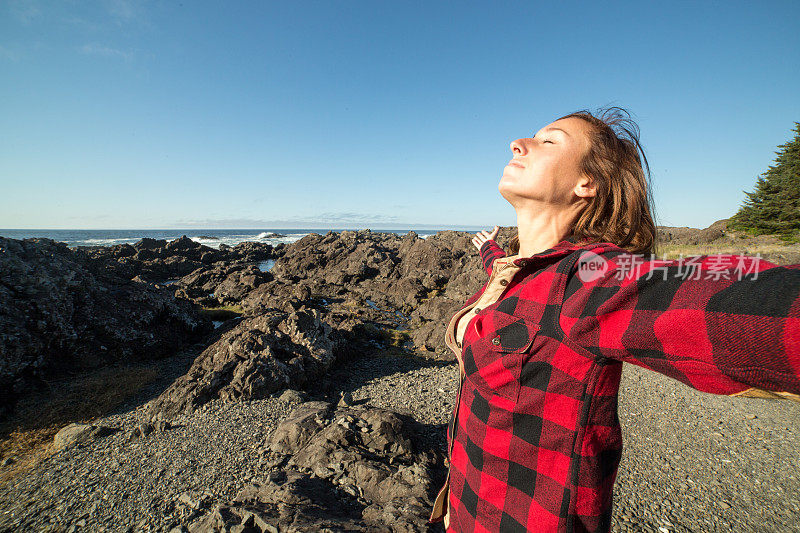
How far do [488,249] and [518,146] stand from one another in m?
1.75

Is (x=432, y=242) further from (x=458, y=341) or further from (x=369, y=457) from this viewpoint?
(x=458, y=341)

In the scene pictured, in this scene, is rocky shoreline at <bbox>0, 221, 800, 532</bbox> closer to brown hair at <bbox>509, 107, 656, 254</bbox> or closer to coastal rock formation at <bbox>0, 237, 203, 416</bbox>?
coastal rock formation at <bbox>0, 237, 203, 416</bbox>

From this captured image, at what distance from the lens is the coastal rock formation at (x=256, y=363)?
7.61 m

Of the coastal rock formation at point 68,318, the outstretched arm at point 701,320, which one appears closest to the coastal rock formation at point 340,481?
the outstretched arm at point 701,320

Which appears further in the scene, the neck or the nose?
the nose

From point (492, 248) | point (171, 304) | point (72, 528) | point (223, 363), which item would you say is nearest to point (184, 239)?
point (171, 304)

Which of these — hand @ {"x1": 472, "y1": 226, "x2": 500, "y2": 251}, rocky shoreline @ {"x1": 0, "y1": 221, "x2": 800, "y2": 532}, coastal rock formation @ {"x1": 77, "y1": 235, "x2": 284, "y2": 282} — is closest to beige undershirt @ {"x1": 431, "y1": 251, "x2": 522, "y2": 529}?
hand @ {"x1": 472, "y1": 226, "x2": 500, "y2": 251}

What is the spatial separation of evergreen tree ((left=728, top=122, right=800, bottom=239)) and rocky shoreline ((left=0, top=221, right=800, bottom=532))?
23.8 meters

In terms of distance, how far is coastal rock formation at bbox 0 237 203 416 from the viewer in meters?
9.23

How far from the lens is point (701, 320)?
2.79 ft

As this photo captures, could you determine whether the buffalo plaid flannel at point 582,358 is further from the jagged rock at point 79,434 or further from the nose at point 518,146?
the jagged rock at point 79,434

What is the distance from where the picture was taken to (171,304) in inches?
549

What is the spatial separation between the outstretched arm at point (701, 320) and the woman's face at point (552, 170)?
594 millimetres

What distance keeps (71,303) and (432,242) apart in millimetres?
22919
